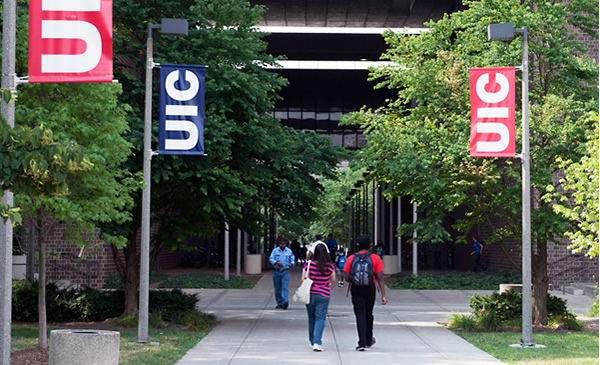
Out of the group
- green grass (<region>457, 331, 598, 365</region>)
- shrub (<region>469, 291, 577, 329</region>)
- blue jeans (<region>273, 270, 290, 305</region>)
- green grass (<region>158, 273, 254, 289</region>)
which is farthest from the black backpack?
green grass (<region>158, 273, 254, 289</region>)

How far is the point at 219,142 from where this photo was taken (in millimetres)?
17734

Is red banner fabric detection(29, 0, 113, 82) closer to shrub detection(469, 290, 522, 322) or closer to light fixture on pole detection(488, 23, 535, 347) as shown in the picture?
light fixture on pole detection(488, 23, 535, 347)

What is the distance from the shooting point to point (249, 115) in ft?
62.0

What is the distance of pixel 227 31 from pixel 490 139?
6383 millimetres

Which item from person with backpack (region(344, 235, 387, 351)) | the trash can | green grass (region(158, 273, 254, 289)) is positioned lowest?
green grass (region(158, 273, 254, 289))

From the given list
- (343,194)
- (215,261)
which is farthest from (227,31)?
(343,194)

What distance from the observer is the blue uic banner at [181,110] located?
51.8 ft

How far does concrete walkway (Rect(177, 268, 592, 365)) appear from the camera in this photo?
1366 cm

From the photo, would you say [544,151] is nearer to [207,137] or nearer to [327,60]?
[207,137]

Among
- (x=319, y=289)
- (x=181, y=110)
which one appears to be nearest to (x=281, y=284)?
(x=181, y=110)

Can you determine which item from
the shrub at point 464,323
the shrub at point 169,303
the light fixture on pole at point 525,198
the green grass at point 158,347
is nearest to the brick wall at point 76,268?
the shrub at point 169,303

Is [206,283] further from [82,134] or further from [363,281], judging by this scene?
[363,281]

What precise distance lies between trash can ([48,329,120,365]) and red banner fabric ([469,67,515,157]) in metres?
8.03

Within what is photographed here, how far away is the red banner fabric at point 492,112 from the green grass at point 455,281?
16.3 meters
